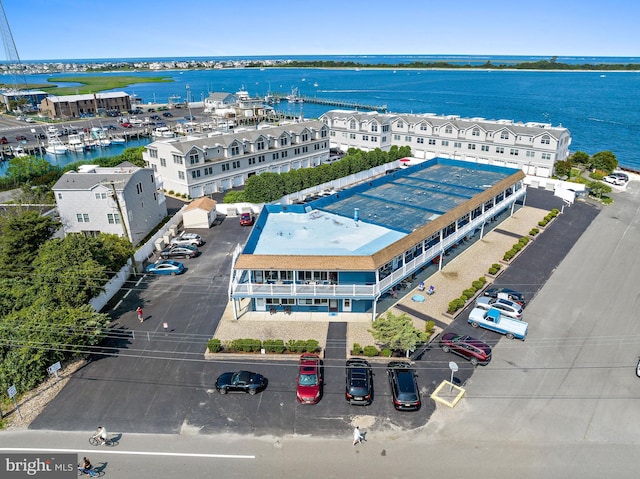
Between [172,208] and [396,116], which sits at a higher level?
[396,116]

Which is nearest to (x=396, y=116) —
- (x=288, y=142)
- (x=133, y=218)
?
(x=288, y=142)

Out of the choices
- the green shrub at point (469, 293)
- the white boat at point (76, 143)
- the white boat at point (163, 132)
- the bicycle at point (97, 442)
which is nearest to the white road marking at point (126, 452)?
the bicycle at point (97, 442)

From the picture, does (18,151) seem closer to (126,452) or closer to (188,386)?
(188,386)

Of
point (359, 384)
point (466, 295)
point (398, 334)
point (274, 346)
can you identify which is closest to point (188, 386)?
point (274, 346)

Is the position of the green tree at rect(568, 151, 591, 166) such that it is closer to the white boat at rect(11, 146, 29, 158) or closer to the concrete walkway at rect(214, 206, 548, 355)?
the concrete walkway at rect(214, 206, 548, 355)

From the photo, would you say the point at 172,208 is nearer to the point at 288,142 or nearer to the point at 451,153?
the point at 288,142

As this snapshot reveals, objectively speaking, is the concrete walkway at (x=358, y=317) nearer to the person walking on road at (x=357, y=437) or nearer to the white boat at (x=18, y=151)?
the person walking on road at (x=357, y=437)
